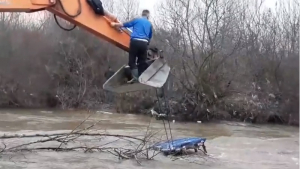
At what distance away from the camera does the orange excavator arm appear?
23.9 feet

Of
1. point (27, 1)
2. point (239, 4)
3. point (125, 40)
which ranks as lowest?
point (125, 40)

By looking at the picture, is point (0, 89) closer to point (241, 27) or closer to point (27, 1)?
point (241, 27)

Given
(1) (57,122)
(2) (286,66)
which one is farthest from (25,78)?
(2) (286,66)

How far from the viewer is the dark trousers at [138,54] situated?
727 centimetres

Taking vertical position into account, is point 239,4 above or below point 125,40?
above

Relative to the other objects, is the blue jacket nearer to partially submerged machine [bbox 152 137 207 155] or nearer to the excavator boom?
the excavator boom

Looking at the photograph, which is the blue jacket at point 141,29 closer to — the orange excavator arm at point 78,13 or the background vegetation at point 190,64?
the orange excavator arm at point 78,13

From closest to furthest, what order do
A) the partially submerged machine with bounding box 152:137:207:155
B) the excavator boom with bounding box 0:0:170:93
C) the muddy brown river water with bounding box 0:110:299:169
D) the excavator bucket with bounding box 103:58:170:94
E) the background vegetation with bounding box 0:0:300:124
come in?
1. the excavator bucket with bounding box 103:58:170:94
2. the excavator boom with bounding box 0:0:170:93
3. the muddy brown river water with bounding box 0:110:299:169
4. the partially submerged machine with bounding box 152:137:207:155
5. the background vegetation with bounding box 0:0:300:124

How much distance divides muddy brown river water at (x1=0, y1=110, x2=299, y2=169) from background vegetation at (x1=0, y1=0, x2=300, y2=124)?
4.31 ft

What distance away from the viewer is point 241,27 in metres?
27.6

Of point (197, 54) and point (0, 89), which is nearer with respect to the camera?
point (197, 54)

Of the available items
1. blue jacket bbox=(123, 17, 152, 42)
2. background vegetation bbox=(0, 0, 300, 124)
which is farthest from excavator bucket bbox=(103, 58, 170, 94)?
background vegetation bbox=(0, 0, 300, 124)

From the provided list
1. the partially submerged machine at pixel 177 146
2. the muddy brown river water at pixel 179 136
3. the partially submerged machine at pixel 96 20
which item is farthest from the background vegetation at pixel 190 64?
the partially submerged machine at pixel 96 20

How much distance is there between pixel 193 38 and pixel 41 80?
31.7 feet
